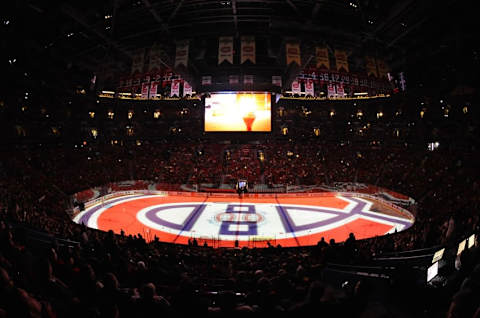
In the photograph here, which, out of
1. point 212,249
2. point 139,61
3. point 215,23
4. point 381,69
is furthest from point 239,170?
point 212,249

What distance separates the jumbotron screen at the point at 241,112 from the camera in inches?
842

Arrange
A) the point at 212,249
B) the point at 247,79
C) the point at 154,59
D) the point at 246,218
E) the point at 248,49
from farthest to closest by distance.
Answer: the point at 246,218, the point at 247,79, the point at 154,59, the point at 248,49, the point at 212,249

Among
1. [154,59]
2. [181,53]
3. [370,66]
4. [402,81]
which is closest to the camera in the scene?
[181,53]

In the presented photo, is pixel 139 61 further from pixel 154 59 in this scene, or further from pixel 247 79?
pixel 247 79

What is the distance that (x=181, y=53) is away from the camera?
1376cm

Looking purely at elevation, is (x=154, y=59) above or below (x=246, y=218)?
above

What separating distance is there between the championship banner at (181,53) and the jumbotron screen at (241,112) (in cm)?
767

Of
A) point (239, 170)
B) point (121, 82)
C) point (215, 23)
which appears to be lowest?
point (239, 170)

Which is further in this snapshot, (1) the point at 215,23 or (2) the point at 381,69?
(2) the point at 381,69

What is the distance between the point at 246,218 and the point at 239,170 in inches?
634

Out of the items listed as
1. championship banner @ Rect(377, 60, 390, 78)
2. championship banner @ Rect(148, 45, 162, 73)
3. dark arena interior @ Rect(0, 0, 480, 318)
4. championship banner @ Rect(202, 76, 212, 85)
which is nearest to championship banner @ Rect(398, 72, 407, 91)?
dark arena interior @ Rect(0, 0, 480, 318)

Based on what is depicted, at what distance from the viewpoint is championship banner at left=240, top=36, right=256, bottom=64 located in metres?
13.0

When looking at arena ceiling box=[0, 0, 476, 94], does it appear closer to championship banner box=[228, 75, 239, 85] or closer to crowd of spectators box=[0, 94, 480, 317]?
championship banner box=[228, 75, 239, 85]

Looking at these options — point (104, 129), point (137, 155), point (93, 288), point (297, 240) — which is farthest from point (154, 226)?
point (104, 129)
